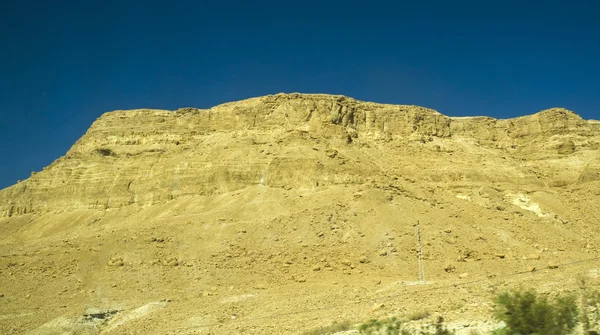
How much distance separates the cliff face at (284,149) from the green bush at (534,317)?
97.7ft

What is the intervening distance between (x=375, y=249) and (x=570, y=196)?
21.5m

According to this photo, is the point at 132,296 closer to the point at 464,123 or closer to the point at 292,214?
the point at 292,214

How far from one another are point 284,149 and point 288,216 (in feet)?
32.2

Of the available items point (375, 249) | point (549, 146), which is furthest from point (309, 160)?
point (549, 146)

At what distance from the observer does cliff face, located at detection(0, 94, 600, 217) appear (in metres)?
43.5

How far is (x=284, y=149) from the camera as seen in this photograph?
4419cm

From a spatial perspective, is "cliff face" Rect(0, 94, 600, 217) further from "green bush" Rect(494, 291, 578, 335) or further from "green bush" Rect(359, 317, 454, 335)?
"green bush" Rect(494, 291, 578, 335)

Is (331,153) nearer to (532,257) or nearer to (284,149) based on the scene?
(284,149)

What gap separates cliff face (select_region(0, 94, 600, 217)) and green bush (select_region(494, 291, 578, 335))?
97.7 ft

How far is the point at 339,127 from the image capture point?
48.0 meters

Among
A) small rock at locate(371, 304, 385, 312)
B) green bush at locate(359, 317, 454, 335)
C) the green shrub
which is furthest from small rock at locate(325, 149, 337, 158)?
green bush at locate(359, 317, 454, 335)

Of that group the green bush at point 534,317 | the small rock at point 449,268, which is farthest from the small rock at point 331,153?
the green bush at point 534,317

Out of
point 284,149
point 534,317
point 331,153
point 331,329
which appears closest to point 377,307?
point 331,329

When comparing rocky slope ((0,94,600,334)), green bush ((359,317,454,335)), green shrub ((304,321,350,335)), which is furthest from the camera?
rocky slope ((0,94,600,334))
